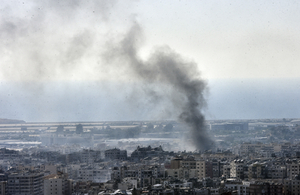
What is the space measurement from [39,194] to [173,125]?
60.0 m

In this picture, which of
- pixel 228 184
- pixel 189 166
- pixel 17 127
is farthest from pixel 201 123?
pixel 17 127

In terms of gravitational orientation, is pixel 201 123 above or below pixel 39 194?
above

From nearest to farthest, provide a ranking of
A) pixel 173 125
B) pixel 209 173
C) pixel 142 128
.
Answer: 1. pixel 209 173
2. pixel 173 125
3. pixel 142 128

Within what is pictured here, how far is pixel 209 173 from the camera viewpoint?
27875 mm

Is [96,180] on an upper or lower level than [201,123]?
lower

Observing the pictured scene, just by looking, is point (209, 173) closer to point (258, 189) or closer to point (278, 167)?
point (278, 167)

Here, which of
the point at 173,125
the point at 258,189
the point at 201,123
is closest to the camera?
the point at 258,189

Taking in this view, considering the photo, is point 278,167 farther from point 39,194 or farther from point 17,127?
point 17,127

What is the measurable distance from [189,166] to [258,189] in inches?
338

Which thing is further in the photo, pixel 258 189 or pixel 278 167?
pixel 278 167

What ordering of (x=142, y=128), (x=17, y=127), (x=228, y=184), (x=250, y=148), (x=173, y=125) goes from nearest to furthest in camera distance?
1. (x=228, y=184)
2. (x=250, y=148)
3. (x=173, y=125)
4. (x=142, y=128)
5. (x=17, y=127)

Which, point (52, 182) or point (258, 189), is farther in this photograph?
point (52, 182)

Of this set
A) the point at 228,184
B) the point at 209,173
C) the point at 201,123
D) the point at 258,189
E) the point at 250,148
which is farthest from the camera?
the point at 250,148

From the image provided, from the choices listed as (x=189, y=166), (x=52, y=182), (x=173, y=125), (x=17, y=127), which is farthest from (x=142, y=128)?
(x=52, y=182)
